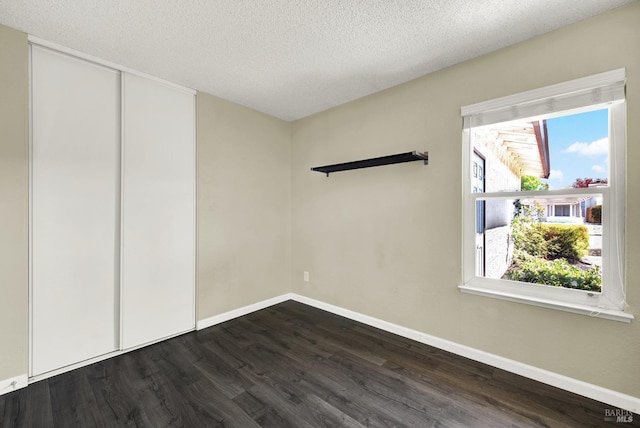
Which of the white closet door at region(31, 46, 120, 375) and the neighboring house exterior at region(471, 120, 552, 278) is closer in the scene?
the white closet door at region(31, 46, 120, 375)

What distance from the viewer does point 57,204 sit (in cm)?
207

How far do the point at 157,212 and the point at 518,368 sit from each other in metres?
3.31

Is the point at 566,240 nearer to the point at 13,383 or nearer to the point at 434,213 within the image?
the point at 434,213

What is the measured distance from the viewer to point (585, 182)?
1.86m

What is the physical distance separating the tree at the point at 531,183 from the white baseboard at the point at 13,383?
12.9ft

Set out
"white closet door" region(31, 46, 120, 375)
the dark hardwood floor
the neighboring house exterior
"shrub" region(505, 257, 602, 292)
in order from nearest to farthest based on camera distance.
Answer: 1. the dark hardwood floor
2. "shrub" region(505, 257, 602, 292)
3. "white closet door" region(31, 46, 120, 375)
4. the neighboring house exterior

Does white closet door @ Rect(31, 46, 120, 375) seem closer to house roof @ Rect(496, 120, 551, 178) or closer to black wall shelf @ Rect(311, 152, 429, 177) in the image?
black wall shelf @ Rect(311, 152, 429, 177)

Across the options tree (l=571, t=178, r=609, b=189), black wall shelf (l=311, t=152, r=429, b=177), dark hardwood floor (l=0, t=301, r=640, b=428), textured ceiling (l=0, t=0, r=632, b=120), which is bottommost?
dark hardwood floor (l=0, t=301, r=640, b=428)

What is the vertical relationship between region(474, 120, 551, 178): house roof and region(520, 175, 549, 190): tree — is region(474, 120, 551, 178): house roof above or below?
above

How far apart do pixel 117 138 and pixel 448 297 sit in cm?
322

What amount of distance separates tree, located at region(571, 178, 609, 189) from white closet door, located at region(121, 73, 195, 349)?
326 centimetres

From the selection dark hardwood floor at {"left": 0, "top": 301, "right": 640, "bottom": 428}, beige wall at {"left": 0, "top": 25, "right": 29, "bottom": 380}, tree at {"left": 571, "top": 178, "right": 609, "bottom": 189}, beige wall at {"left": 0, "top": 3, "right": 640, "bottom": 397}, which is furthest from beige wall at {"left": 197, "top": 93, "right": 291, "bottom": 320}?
tree at {"left": 571, "top": 178, "right": 609, "bottom": 189}

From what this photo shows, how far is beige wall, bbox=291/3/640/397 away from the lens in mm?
1725

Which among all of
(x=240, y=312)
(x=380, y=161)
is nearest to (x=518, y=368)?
(x=380, y=161)
